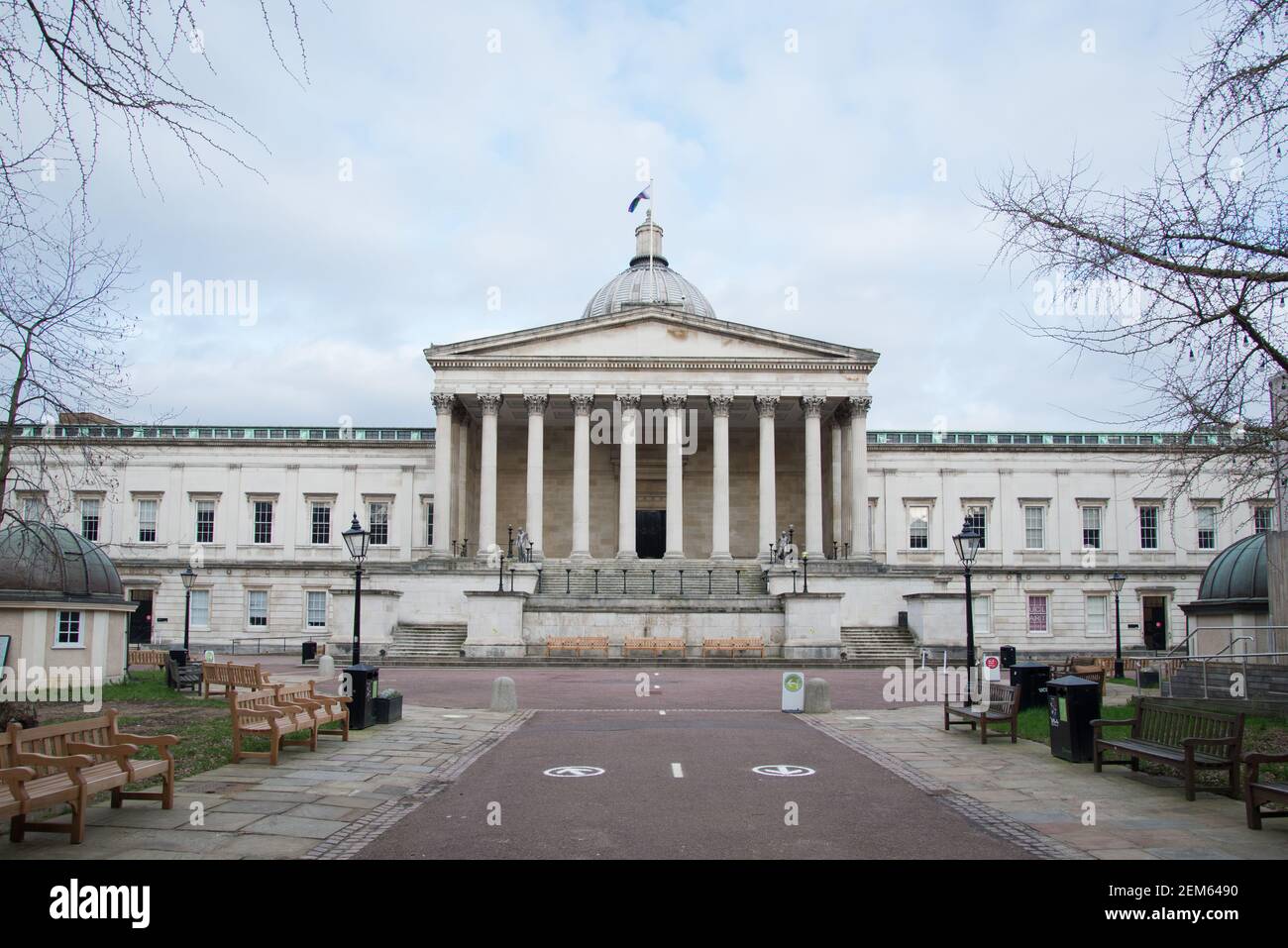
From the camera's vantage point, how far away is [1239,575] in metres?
25.9

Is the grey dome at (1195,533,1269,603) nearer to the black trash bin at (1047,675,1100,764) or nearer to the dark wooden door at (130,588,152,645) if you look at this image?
the black trash bin at (1047,675,1100,764)

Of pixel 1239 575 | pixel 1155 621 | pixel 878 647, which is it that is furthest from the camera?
pixel 1155 621

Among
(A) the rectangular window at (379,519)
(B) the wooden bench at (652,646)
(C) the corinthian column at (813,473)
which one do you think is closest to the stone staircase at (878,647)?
(B) the wooden bench at (652,646)

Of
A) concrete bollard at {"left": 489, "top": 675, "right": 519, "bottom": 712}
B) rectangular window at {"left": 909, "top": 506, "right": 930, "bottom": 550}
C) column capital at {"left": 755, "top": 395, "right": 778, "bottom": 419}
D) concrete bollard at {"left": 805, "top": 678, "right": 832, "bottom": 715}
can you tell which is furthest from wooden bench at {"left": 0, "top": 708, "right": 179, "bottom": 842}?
rectangular window at {"left": 909, "top": 506, "right": 930, "bottom": 550}

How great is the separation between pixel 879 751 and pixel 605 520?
46.0 m

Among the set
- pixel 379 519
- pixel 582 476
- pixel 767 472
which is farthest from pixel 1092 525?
pixel 379 519

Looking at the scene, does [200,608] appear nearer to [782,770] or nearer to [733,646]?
[733,646]

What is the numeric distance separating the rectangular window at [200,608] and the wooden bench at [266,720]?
44.9 m

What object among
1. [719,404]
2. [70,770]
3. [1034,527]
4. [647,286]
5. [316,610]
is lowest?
[316,610]

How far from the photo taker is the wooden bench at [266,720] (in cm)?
1413

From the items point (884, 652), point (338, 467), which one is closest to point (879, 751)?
point (884, 652)

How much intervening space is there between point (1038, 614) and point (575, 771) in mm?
49958

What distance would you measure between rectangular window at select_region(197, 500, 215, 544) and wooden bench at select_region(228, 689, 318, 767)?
4796 centimetres

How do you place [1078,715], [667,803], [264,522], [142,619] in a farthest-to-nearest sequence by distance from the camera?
[264,522] → [142,619] → [1078,715] → [667,803]
